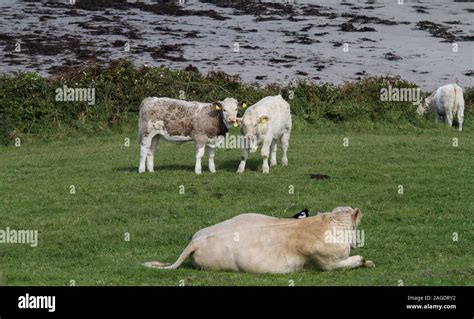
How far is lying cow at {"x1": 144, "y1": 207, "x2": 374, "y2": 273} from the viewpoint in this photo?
1562cm

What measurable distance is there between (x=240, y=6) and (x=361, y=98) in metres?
23.1

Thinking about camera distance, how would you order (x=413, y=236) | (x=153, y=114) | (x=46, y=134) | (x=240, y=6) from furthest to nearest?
1. (x=240, y=6)
2. (x=46, y=134)
3. (x=153, y=114)
4. (x=413, y=236)

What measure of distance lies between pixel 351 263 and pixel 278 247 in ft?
3.84

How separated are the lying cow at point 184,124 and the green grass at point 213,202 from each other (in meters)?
0.71

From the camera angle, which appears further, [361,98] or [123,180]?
[361,98]

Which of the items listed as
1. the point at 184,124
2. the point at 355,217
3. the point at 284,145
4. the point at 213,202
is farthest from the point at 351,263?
the point at 284,145

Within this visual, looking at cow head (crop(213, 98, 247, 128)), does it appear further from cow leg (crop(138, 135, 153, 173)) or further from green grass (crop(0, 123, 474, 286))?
cow leg (crop(138, 135, 153, 173))

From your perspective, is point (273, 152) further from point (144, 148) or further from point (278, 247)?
point (278, 247)

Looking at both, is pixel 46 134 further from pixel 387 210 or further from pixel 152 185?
pixel 387 210

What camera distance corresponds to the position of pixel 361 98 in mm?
35406

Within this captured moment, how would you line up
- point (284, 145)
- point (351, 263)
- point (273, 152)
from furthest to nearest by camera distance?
point (284, 145), point (273, 152), point (351, 263)

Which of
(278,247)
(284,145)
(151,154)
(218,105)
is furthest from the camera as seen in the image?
(284,145)

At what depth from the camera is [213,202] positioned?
2216 cm

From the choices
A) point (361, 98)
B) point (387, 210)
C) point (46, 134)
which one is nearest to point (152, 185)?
point (387, 210)
